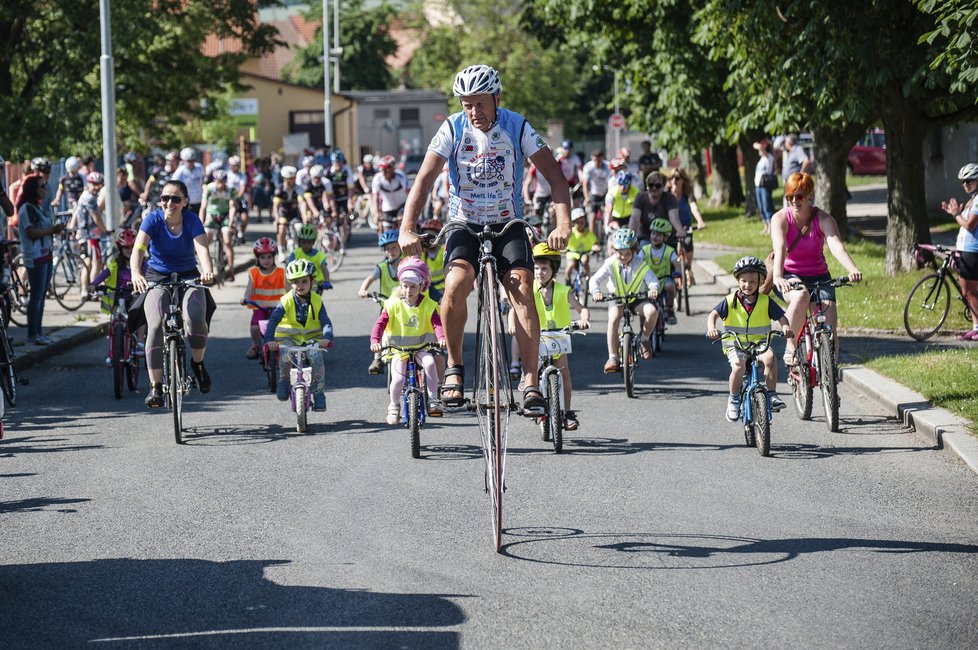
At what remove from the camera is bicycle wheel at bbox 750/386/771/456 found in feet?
33.8

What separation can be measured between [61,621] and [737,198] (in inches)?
1443

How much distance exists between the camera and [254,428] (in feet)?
38.9

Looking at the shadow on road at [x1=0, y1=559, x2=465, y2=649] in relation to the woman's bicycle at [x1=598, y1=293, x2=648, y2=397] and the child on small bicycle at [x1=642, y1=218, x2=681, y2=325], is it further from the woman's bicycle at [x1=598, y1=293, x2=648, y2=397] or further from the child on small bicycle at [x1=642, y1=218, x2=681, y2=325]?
the child on small bicycle at [x1=642, y1=218, x2=681, y2=325]

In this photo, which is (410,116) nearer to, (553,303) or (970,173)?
(970,173)

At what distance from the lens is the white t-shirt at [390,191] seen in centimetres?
2539

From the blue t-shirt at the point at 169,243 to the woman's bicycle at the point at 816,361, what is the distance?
489cm

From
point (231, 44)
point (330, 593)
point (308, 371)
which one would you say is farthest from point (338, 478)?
point (231, 44)

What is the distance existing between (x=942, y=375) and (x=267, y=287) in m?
6.27

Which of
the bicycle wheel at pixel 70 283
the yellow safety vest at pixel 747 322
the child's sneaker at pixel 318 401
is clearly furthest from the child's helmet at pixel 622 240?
the bicycle wheel at pixel 70 283

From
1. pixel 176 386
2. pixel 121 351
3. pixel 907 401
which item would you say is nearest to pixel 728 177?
pixel 121 351

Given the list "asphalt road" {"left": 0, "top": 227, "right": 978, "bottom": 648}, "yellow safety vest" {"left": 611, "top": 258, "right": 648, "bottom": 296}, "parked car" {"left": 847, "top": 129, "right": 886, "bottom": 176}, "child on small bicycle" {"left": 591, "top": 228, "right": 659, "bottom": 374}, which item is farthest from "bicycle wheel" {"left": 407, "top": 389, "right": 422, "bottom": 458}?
"parked car" {"left": 847, "top": 129, "right": 886, "bottom": 176}

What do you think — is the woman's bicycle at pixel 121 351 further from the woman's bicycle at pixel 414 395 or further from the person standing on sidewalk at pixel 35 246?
the woman's bicycle at pixel 414 395

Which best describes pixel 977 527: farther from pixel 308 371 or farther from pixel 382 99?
pixel 382 99

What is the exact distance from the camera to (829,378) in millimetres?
11219
